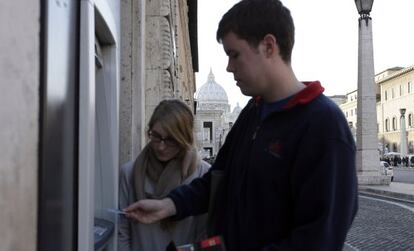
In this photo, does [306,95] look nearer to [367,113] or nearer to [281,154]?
[281,154]

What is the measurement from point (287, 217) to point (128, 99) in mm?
2756

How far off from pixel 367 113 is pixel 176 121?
784 inches

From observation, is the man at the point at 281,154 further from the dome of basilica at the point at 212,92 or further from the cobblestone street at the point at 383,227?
the dome of basilica at the point at 212,92

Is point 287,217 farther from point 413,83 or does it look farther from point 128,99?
point 413,83

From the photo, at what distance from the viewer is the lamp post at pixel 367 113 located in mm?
21234

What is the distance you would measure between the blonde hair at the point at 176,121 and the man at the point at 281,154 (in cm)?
65

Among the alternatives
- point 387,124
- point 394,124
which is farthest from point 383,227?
point 387,124

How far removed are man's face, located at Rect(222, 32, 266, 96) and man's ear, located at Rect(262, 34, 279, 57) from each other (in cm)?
1

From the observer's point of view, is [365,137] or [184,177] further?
[365,137]

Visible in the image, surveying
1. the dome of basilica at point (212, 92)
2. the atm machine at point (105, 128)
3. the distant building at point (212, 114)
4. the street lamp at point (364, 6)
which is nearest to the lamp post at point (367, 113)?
the street lamp at point (364, 6)

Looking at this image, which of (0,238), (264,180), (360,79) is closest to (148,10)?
(264,180)

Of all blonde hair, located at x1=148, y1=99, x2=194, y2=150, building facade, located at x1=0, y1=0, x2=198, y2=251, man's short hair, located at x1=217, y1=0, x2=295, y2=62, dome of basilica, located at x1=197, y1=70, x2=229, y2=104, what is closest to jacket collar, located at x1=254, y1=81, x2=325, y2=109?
man's short hair, located at x1=217, y1=0, x2=295, y2=62

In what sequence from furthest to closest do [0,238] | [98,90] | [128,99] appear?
[128,99] → [98,90] → [0,238]

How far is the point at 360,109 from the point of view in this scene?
21.6 meters
